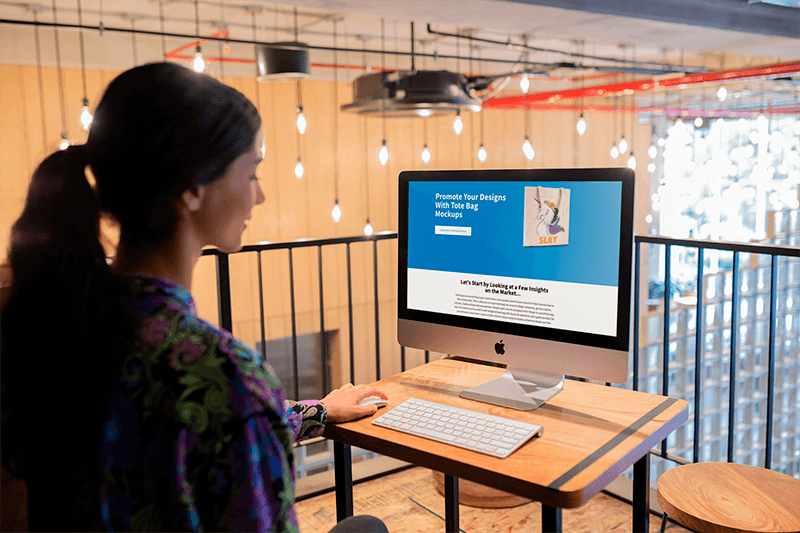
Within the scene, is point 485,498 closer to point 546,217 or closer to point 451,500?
point 451,500

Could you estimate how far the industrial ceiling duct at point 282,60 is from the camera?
422 cm

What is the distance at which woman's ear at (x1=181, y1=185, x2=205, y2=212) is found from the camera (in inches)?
32.5

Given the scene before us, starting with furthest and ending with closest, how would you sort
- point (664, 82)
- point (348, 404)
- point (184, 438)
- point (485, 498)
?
point (664, 82), point (485, 498), point (348, 404), point (184, 438)

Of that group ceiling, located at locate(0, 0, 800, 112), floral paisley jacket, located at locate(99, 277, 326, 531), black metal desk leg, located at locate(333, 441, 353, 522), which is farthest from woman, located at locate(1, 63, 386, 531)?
ceiling, located at locate(0, 0, 800, 112)

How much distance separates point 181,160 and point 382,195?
8402 mm

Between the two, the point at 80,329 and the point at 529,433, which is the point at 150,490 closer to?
the point at 80,329

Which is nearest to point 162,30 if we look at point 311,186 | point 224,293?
point 311,186

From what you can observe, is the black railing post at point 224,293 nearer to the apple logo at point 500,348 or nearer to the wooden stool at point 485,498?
the wooden stool at point 485,498

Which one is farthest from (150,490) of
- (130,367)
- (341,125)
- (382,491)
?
(341,125)

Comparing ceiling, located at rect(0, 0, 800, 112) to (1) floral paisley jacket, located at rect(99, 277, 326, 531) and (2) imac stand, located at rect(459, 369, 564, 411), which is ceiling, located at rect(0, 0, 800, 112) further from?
(1) floral paisley jacket, located at rect(99, 277, 326, 531)

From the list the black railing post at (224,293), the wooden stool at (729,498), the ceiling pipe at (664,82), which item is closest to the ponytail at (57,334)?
the wooden stool at (729,498)

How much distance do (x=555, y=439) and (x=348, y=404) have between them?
427mm

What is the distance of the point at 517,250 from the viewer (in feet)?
4.78

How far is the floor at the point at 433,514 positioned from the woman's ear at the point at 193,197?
5.78ft
